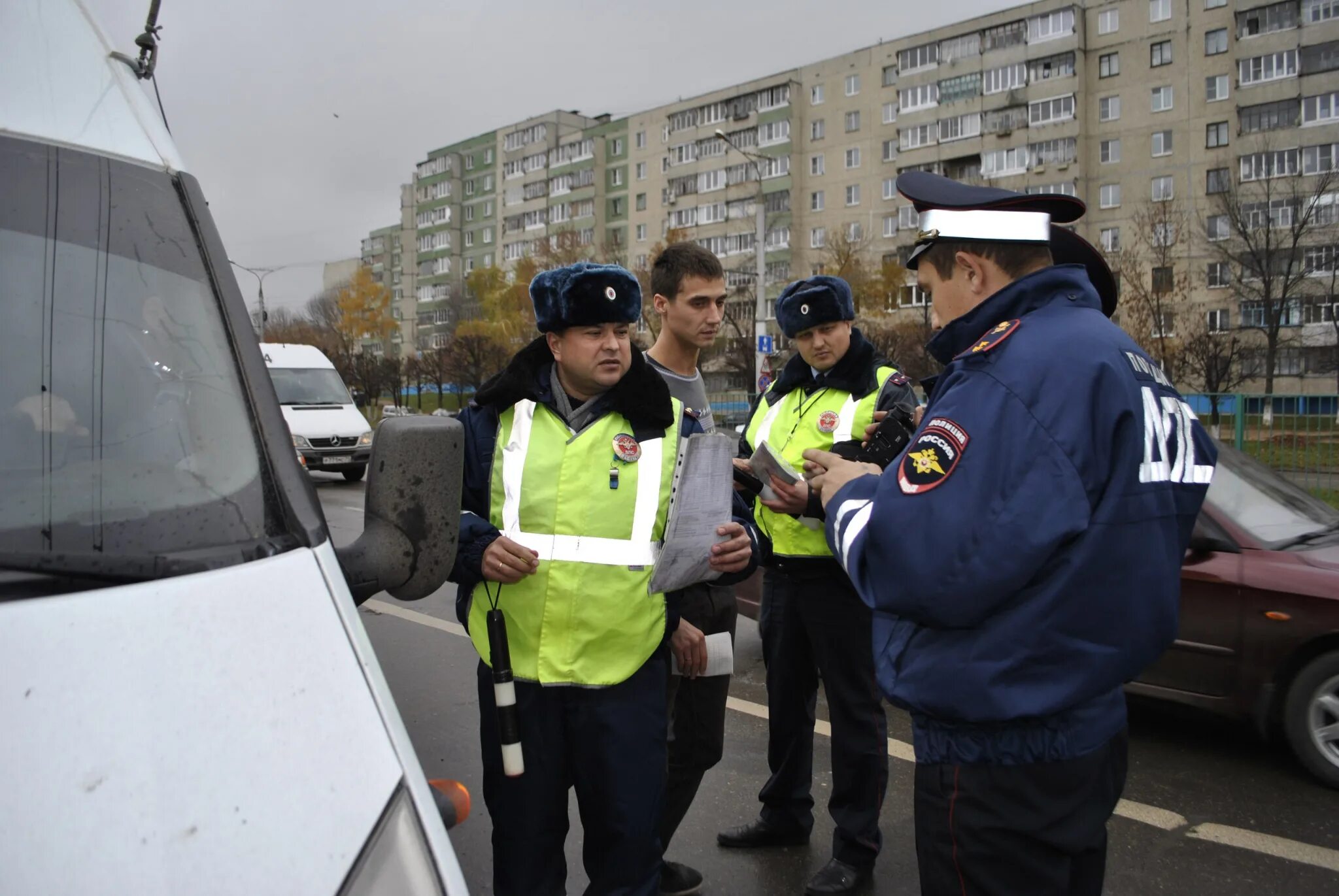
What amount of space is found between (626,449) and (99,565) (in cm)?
132

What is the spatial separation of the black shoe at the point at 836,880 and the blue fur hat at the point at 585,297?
6.79 ft

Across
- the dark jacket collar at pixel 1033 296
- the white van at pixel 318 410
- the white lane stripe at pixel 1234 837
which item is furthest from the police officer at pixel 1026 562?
the white van at pixel 318 410

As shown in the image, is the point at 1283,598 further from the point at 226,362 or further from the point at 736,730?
the point at 226,362

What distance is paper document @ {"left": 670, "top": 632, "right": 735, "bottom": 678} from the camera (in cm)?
299

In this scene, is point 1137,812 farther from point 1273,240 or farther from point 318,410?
point 1273,240

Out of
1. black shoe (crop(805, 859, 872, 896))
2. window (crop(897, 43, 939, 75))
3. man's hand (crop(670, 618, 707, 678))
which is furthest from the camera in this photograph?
window (crop(897, 43, 939, 75))

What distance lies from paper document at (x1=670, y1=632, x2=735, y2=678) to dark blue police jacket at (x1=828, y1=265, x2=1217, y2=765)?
112 cm

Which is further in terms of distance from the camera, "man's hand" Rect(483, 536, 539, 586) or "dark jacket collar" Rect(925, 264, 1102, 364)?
"man's hand" Rect(483, 536, 539, 586)

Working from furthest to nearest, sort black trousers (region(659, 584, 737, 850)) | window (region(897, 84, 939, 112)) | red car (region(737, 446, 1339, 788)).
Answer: window (region(897, 84, 939, 112)) → red car (region(737, 446, 1339, 788)) → black trousers (region(659, 584, 737, 850))

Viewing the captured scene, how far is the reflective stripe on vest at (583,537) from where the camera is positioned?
7.99ft

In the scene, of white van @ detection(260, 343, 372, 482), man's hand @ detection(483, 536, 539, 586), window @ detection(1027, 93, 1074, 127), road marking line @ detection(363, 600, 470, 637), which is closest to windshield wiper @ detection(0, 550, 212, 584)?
man's hand @ detection(483, 536, 539, 586)

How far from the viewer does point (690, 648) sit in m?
2.94

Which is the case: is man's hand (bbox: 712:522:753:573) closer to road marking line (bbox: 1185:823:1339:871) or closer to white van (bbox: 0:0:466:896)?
white van (bbox: 0:0:466:896)

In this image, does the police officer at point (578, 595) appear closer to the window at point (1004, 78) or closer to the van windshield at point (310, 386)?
the van windshield at point (310, 386)
